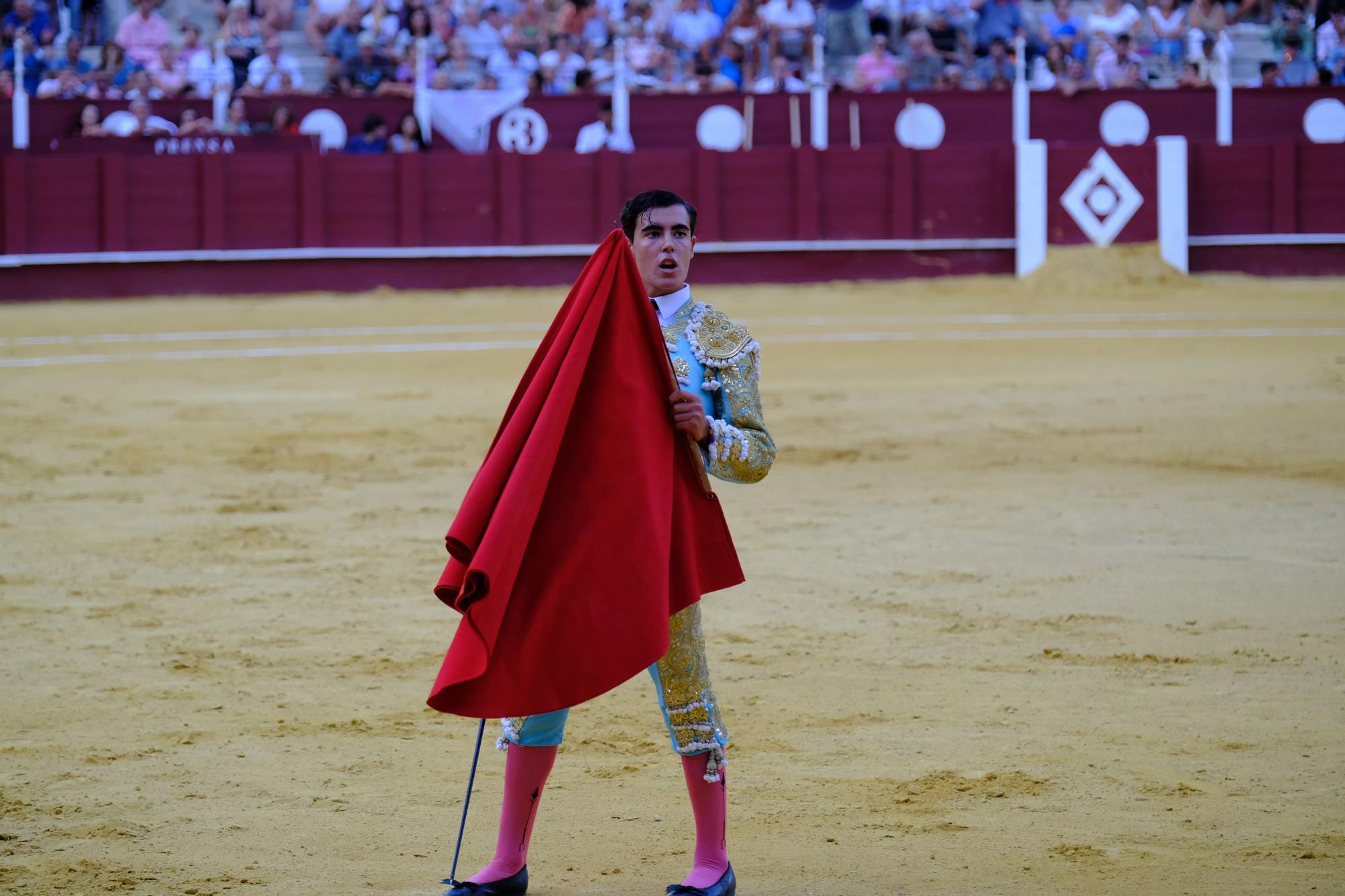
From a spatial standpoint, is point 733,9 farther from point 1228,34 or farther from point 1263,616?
point 1263,616

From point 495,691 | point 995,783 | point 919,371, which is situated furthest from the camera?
point 919,371

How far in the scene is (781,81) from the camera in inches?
544

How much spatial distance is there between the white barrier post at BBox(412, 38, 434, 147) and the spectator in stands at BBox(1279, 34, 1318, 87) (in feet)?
25.5

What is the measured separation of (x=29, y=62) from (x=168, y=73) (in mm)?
1248

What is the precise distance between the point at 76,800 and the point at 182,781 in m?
0.21

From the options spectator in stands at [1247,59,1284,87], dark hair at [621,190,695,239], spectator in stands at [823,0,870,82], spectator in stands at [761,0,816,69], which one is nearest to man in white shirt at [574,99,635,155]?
spectator in stands at [761,0,816,69]

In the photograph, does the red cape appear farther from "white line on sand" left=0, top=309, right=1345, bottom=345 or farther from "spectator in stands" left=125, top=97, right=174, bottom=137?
"spectator in stands" left=125, top=97, right=174, bottom=137

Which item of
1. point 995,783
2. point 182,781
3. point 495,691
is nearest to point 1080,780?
point 995,783

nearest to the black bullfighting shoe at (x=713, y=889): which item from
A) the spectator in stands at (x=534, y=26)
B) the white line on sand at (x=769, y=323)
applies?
the white line on sand at (x=769, y=323)

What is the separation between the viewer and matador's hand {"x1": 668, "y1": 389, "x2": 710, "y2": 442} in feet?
7.72

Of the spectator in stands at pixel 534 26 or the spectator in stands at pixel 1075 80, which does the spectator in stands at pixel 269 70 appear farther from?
the spectator in stands at pixel 1075 80

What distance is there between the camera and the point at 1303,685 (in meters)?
3.60

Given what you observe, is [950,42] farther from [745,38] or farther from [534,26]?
[534,26]

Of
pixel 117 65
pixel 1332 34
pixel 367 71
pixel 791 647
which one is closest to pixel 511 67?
pixel 367 71
